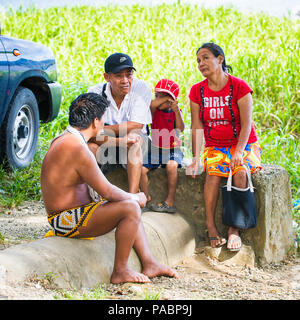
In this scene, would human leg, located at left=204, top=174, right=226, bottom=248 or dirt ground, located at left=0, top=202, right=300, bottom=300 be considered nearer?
dirt ground, located at left=0, top=202, right=300, bottom=300

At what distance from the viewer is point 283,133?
758 centimetres

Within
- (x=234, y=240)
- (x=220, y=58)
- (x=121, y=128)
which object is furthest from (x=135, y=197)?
(x=220, y=58)

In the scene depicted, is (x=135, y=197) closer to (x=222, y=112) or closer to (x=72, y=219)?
(x=72, y=219)

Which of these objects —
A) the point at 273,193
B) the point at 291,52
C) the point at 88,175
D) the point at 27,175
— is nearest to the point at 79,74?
the point at 27,175

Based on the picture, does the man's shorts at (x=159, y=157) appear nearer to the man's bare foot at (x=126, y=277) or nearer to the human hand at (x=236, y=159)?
the human hand at (x=236, y=159)

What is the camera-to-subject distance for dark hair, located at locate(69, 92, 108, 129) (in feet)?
10.9

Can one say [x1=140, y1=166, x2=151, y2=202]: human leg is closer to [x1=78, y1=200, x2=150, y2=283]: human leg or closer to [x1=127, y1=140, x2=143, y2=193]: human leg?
[x1=127, y1=140, x2=143, y2=193]: human leg

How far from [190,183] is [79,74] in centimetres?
440

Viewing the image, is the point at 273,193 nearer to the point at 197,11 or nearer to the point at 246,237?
the point at 246,237

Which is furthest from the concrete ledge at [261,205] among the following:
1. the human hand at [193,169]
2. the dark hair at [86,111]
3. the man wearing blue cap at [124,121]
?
the dark hair at [86,111]

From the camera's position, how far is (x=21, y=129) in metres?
5.49

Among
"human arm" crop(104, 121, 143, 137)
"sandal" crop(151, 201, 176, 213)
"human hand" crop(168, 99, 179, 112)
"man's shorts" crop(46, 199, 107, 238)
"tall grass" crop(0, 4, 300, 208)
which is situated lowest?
"sandal" crop(151, 201, 176, 213)

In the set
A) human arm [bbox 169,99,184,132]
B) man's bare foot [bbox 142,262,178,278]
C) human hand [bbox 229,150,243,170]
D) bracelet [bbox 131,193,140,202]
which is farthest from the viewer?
human arm [bbox 169,99,184,132]

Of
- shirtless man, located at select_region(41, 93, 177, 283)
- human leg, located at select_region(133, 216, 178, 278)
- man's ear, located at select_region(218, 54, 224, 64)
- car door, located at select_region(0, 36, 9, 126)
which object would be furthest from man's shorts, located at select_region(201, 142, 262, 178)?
car door, located at select_region(0, 36, 9, 126)
